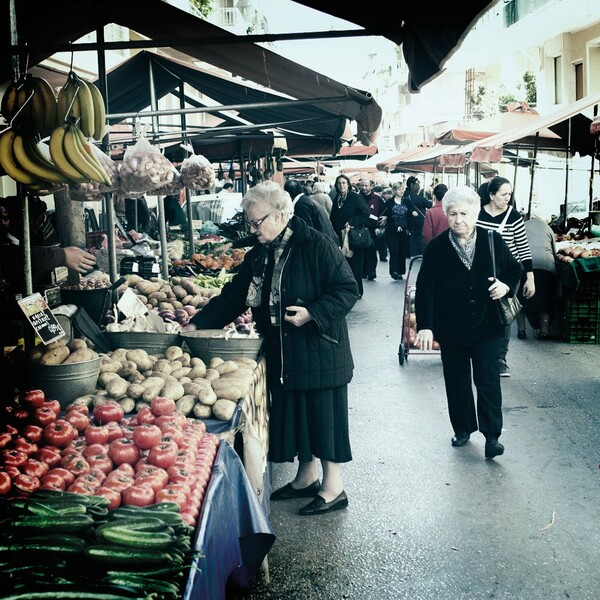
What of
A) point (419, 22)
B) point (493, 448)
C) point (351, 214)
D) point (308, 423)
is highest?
point (419, 22)

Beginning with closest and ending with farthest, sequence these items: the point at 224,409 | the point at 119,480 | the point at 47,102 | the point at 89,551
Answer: the point at 89,551 < the point at 119,480 < the point at 224,409 < the point at 47,102

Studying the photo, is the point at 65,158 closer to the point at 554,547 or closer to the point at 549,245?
the point at 554,547

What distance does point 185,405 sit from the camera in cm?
421

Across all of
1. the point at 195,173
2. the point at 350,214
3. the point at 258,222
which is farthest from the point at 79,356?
the point at 350,214

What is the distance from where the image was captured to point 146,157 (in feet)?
20.7

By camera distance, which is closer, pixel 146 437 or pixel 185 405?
pixel 146 437

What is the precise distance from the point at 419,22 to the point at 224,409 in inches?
96.4

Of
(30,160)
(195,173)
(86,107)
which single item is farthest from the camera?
(195,173)

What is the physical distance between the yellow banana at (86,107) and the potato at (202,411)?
6.09 ft

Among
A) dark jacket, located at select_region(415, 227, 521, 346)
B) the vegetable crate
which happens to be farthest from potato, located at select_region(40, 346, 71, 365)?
the vegetable crate

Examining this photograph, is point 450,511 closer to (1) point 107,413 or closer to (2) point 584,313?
(1) point 107,413

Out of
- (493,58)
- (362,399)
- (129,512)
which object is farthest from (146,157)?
(493,58)

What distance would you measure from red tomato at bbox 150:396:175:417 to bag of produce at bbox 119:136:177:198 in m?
2.78

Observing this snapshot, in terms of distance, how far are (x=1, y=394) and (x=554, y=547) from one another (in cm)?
324
